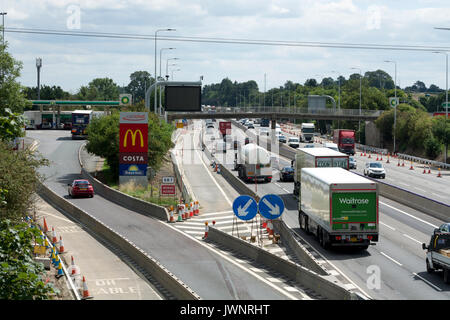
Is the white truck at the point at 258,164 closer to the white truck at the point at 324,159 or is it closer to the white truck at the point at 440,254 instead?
the white truck at the point at 324,159

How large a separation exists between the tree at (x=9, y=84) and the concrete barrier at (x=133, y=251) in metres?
7.71

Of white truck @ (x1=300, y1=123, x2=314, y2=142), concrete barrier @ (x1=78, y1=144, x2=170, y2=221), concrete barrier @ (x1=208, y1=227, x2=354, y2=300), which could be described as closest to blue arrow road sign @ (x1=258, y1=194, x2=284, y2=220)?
concrete barrier @ (x1=208, y1=227, x2=354, y2=300)

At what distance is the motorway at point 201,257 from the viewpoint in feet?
69.3

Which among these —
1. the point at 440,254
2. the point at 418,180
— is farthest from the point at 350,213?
the point at 418,180

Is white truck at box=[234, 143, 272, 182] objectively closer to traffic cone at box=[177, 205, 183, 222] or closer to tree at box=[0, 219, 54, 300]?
traffic cone at box=[177, 205, 183, 222]

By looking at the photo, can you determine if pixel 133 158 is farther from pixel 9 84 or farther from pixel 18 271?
pixel 18 271

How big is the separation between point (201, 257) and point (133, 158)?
2445 centimetres

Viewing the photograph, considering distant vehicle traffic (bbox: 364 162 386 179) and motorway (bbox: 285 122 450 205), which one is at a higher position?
distant vehicle traffic (bbox: 364 162 386 179)

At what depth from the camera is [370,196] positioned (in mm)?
27547

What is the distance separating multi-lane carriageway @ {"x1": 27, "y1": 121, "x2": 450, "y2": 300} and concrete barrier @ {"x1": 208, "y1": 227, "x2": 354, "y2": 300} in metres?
0.30

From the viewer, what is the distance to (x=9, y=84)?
169 feet

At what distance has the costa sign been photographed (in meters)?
51.3
